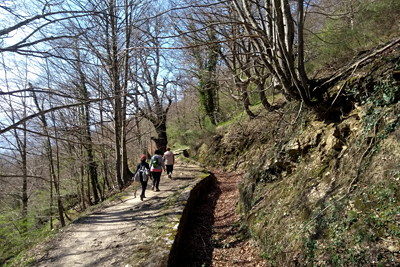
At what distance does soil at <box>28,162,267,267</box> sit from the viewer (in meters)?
4.75

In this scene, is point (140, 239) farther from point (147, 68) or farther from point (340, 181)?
point (147, 68)

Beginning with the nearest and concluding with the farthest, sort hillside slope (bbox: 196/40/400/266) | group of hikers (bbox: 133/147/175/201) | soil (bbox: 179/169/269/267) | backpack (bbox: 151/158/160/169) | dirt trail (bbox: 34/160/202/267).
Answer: hillside slope (bbox: 196/40/400/266)
dirt trail (bbox: 34/160/202/267)
soil (bbox: 179/169/269/267)
group of hikers (bbox: 133/147/175/201)
backpack (bbox: 151/158/160/169)

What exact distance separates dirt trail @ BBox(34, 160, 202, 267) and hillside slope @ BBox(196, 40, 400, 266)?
256 cm

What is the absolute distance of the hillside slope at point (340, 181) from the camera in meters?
2.95

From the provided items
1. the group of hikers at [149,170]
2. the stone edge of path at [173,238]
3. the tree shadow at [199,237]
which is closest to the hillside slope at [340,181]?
the tree shadow at [199,237]

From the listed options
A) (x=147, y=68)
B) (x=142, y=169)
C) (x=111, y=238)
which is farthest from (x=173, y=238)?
(x=147, y=68)

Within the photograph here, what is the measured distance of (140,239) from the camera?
532cm

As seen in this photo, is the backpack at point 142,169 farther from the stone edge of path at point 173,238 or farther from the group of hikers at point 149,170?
the stone edge of path at point 173,238

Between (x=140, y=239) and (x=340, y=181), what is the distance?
174 inches

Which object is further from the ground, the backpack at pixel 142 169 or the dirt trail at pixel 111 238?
the backpack at pixel 142 169

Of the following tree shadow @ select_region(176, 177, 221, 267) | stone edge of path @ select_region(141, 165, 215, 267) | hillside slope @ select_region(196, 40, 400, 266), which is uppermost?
hillside slope @ select_region(196, 40, 400, 266)

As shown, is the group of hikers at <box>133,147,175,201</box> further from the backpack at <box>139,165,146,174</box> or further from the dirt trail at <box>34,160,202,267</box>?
the dirt trail at <box>34,160,202,267</box>

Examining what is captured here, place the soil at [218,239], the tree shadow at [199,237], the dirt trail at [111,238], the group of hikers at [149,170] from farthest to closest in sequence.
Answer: the group of hikers at [149,170]
the tree shadow at [199,237]
the soil at [218,239]
the dirt trail at [111,238]

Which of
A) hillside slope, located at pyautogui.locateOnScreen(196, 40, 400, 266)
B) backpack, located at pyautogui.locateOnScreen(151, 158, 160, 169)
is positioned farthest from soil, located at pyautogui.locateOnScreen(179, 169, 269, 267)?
backpack, located at pyautogui.locateOnScreen(151, 158, 160, 169)
